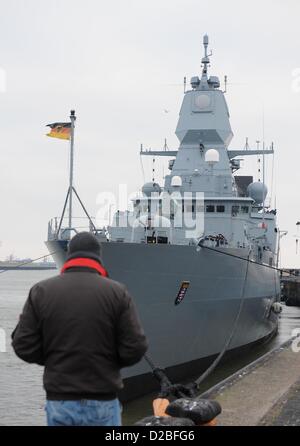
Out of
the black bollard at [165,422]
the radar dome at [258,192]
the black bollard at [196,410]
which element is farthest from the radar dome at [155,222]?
the black bollard at [165,422]

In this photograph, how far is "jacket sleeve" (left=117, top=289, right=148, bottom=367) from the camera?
3.77 m

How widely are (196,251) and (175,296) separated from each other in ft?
4.10

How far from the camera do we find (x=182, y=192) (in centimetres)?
2205

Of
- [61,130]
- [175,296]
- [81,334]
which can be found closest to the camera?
[81,334]

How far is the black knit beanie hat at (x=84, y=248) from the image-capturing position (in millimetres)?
4004

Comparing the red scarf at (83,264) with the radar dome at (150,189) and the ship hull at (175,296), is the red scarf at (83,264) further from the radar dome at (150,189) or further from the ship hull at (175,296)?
the radar dome at (150,189)

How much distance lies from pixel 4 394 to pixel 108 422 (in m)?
15.1

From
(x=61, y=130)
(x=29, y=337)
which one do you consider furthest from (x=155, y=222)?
(x=29, y=337)

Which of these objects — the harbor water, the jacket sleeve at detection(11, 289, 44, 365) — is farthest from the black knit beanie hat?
the harbor water

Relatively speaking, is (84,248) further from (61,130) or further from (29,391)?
(29,391)

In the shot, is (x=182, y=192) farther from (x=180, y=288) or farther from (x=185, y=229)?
(x=180, y=288)

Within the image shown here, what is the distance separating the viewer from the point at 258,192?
25016 mm

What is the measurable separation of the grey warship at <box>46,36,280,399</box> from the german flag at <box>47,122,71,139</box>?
6.44 feet
